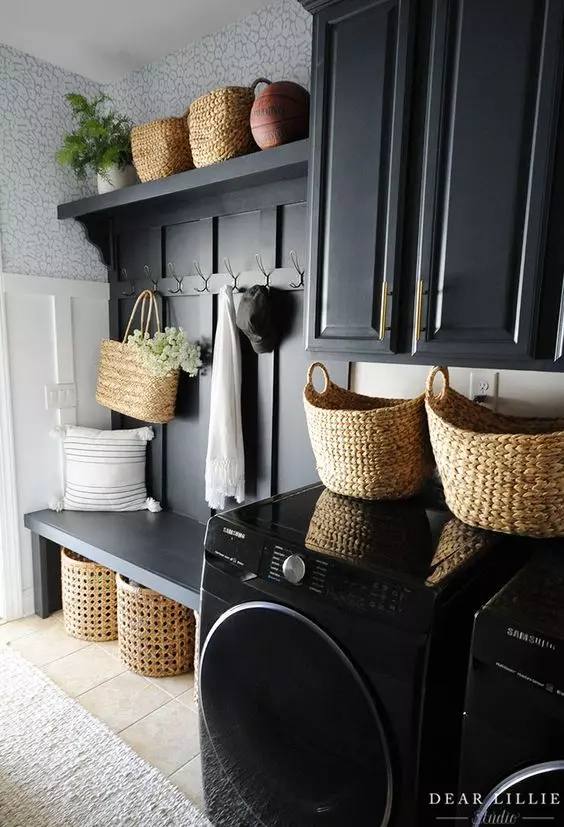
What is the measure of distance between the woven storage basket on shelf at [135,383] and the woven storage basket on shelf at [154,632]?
770 mm

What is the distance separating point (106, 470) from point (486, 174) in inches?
81.6

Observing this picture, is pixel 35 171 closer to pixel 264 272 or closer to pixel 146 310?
pixel 146 310

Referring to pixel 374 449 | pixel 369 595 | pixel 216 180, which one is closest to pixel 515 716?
pixel 369 595

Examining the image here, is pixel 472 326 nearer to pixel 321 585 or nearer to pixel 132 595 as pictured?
pixel 321 585

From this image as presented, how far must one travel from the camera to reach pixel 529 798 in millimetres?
854

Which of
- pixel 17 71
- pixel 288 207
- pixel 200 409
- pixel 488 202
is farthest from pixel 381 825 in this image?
pixel 17 71

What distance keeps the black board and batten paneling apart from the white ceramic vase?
100 millimetres

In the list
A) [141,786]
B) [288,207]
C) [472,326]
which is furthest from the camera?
[288,207]

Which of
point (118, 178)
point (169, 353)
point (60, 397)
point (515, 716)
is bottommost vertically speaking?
point (515, 716)

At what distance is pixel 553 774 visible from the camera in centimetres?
83

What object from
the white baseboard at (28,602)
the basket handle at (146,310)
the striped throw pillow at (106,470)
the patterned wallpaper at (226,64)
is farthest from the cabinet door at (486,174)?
the white baseboard at (28,602)

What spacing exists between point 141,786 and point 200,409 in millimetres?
1424

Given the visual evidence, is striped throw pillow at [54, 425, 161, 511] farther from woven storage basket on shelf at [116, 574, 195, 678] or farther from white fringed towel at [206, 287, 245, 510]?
white fringed towel at [206, 287, 245, 510]

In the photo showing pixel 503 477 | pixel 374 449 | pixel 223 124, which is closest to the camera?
pixel 503 477
